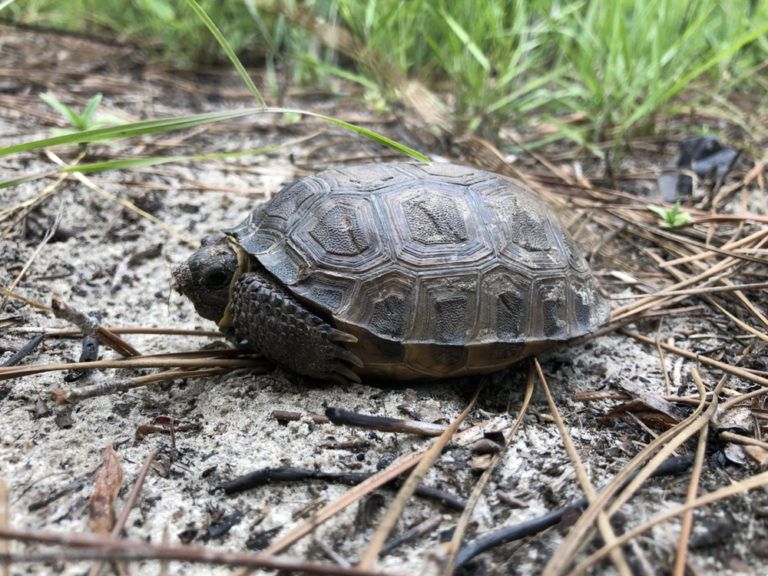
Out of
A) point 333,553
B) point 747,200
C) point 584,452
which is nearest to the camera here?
point 333,553

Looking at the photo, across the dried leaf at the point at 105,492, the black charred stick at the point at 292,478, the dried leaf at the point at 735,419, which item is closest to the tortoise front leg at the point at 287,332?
the black charred stick at the point at 292,478

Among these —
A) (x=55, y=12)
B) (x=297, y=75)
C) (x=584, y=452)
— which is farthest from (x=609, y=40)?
(x=55, y=12)

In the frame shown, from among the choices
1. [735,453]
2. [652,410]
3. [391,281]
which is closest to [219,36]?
[391,281]

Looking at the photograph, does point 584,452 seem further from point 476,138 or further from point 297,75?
point 297,75

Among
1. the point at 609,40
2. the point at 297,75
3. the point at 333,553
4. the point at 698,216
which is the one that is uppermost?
the point at 609,40

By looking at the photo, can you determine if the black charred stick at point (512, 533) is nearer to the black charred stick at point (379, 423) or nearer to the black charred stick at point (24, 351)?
the black charred stick at point (379, 423)

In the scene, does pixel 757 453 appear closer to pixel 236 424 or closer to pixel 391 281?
pixel 391 281
